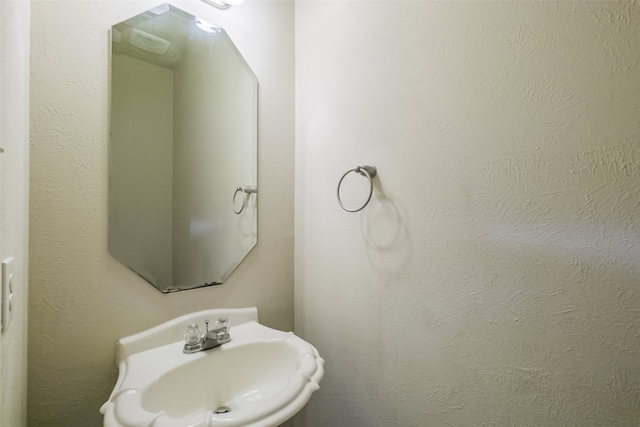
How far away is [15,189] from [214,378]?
712mm

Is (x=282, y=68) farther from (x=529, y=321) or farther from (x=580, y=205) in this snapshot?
(x=529, y=321)

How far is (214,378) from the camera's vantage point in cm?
89

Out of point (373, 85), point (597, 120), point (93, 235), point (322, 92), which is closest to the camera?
point (597, 120)

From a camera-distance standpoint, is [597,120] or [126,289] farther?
[126,289]

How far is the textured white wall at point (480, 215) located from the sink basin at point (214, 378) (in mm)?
257

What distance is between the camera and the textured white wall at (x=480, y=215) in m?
0.56

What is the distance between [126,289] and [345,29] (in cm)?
117

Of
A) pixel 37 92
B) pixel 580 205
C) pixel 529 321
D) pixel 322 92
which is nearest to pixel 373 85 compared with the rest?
pixel 322 92

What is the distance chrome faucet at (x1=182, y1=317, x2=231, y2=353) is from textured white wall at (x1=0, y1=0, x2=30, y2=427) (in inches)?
14.8

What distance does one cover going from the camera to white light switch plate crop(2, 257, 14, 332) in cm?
49

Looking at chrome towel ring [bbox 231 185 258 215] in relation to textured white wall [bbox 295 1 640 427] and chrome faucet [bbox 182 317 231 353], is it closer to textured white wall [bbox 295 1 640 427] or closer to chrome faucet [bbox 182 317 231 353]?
textured white wall [bbox 295 1 640 427]

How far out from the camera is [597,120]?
566 millimetres

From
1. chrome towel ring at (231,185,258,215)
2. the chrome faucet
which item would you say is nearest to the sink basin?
the chrome faucet

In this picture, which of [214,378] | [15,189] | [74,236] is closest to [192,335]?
[214,378]
